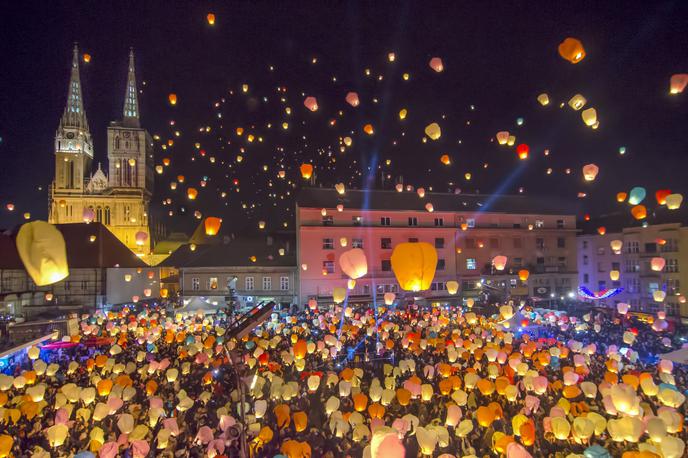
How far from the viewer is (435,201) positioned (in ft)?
119

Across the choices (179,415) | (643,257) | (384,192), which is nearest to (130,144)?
(384,192)

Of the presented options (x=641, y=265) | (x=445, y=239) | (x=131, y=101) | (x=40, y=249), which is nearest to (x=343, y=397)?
(x=40, y=249)

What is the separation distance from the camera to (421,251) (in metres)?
16.7

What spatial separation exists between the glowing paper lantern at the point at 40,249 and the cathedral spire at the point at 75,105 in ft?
205

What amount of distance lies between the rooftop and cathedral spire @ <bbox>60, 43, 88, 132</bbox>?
48.1 m

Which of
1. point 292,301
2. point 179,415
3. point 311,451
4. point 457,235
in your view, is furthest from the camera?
point 457,235

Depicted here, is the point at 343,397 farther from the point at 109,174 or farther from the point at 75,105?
the point at 75,105

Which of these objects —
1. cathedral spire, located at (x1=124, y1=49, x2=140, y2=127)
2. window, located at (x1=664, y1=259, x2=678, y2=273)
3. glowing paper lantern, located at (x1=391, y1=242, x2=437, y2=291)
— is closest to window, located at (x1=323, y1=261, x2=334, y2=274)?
glowing paper lantern, located at (x1=391, y1=242, x2=437, y2=291)

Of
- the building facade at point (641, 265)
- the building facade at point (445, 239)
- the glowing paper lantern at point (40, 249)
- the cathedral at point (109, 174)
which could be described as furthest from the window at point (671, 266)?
the cathedral at point (109, 174)

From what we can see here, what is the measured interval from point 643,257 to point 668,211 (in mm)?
4179

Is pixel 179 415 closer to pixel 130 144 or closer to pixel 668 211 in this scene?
pixel 668 211

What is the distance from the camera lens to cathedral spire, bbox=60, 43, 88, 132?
60812 mm

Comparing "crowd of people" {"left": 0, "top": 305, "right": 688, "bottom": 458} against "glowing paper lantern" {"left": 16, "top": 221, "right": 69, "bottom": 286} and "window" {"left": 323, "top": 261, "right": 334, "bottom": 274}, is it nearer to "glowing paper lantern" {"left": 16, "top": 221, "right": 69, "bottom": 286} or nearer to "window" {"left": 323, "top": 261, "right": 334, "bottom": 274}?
"glowing paper lantern" {"left": 16, "top": 221, "right": 69, "bottom": 286}

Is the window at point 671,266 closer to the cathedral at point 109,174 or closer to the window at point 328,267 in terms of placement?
the window at point 328,267
